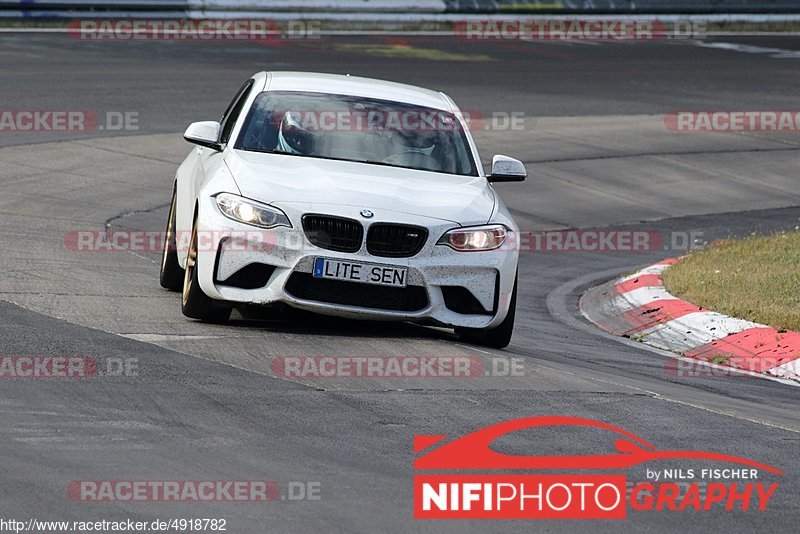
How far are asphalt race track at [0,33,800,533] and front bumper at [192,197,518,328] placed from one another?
214 mm

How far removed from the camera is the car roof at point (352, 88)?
9.59 metres

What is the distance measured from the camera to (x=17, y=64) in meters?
22.0

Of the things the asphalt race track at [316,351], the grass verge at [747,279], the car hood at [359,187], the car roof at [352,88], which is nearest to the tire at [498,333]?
the asphalt race track at [316,351]

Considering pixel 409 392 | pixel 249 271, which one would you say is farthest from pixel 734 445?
pixel 249 271

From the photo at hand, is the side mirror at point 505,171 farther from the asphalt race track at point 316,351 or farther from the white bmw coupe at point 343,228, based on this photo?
the asphalt race track at point 316,351

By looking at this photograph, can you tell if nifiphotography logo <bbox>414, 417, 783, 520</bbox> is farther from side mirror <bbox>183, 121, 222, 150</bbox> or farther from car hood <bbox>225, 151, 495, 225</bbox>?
side mirror <bbox>183, 121, 222, 150</bbox>

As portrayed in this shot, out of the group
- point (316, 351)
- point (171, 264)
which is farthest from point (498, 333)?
point (171, 264)

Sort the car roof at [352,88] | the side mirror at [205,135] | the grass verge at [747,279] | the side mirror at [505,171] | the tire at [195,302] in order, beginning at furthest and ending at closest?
the grass verge at [747,279], the car roof at [352,88], the side mirror at [505,171], the side mirror at [205,135], the tire at [195,302]

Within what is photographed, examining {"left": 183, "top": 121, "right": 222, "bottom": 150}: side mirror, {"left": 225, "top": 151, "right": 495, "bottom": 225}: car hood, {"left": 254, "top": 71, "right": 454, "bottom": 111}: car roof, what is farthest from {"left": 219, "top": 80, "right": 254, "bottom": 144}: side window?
{"left": 225, "top": 151, "right": 495, "bottom": 225}: car hood

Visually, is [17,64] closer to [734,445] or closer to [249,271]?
[249,271]

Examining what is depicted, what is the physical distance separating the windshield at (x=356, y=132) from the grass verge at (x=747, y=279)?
2322 millimetres

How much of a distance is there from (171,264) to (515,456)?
430 cm

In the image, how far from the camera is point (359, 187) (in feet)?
27.3

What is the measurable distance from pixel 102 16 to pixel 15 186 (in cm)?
1352
